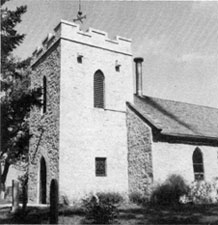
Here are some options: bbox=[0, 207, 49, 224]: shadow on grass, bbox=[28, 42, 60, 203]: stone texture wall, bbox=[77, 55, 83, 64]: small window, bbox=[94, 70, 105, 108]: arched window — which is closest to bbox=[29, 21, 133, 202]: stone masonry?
bbox=[28, 42, 60, 203]: stone texture wall

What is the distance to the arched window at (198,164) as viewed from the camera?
61.5 feet

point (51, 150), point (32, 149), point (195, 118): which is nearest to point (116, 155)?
point (51, 150)

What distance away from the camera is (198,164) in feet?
62.1

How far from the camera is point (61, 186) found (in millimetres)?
15711

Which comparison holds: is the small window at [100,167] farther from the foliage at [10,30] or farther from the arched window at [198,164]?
the foliage at [10,30]

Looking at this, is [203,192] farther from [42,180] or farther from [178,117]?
[42,180]

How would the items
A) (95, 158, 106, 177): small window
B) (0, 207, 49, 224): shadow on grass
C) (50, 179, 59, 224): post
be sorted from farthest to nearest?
(95, 158, 106, 177): small window → (0, 207, 49, 224): shadow on grass → (50, 179, 59, 224): post

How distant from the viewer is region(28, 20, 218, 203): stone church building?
16578mm

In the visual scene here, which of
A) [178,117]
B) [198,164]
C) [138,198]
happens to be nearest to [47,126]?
[138,198]

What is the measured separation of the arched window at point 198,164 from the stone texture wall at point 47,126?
8.15 metres

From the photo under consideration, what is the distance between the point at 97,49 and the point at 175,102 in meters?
8.32

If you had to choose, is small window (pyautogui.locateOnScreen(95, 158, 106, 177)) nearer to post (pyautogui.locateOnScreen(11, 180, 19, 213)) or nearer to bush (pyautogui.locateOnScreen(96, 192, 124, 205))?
bush (pyautogui.locateOnScreen(96, 192, 124, 205))

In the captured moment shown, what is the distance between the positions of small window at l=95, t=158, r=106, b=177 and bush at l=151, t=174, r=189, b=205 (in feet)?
9.71

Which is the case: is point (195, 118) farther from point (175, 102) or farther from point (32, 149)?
point (32, 149)
